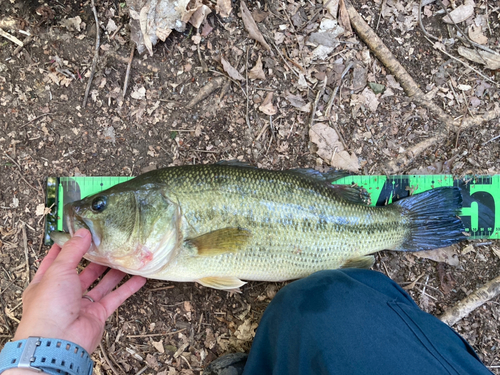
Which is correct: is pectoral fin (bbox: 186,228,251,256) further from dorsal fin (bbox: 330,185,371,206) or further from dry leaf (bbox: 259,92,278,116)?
dry leaf (bbox: 259,92,278,116)

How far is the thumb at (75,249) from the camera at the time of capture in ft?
7.31

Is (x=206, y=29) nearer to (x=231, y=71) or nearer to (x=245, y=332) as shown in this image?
(x=231, y=71)

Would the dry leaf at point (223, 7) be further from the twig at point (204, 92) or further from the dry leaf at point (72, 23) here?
the dry leaf at point (72, 23)

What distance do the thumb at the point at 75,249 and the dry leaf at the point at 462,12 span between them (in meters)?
4.19

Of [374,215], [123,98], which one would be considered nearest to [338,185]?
[374,215]

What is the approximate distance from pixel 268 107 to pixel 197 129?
2.58ft

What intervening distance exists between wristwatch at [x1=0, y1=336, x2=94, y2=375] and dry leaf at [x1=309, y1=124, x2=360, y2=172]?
2.73 metres

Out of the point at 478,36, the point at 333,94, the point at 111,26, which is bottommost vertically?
the point at 333,94

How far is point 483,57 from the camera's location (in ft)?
11.2

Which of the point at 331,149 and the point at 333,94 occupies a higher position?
the point at 333,94

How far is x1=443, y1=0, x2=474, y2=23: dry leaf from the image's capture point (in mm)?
3424

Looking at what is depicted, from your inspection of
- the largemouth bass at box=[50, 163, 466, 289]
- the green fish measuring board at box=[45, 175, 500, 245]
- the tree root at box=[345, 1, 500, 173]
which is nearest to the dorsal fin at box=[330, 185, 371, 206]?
the largemouth bass at box=[50, 163, 466, 289]

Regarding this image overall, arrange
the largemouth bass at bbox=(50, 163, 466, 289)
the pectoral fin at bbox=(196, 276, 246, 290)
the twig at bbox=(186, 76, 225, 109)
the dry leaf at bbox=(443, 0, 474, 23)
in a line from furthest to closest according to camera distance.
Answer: the dry leaf at bbox=(443, 0, 474, 23) < the twig at bbox=(186, 76, 225, 109) < the pectoral fin at bbox=(196, 276, 246, 290) < the largemouth bass at bbox=(50, 163, 466, 289)

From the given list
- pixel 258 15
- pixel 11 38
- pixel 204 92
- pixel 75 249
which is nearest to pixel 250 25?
pixel 258 15
